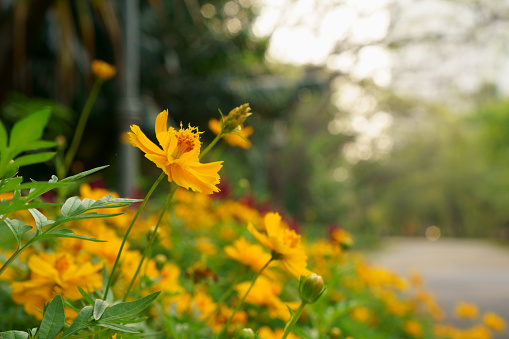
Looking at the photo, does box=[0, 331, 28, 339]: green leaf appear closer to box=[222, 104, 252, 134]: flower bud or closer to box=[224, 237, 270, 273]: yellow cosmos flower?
box=[222, 104, 252, 134]: flower bud

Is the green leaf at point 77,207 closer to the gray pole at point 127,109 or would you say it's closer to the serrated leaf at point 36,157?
the serrated leaf at point 36,157

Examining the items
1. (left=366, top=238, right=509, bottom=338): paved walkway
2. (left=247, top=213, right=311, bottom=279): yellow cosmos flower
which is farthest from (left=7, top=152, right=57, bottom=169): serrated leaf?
(left=366, top=238, right=509, bottom=338): paved walkway

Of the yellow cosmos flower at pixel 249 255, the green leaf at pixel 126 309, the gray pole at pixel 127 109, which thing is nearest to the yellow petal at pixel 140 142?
the green leaf at pixel 126 309

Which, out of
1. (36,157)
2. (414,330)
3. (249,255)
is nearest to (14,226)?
(36,157)

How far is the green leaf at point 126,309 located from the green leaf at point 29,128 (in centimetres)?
12

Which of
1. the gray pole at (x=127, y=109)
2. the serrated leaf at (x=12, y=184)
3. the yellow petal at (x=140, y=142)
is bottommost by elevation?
the gray pole at (x=127, y=109)

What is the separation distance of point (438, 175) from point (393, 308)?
2041 centimetres

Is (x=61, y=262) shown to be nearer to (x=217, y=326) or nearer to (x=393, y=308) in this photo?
(x=217, y=326)

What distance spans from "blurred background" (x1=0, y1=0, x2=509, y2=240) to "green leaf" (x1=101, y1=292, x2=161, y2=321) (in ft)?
0.86

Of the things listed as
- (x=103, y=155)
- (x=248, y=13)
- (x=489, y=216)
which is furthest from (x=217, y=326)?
(x=489, y=216)

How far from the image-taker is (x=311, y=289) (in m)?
0.37

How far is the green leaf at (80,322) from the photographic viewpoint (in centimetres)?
27

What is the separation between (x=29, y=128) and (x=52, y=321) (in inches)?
5.2

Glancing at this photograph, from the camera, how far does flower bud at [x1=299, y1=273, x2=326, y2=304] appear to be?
1.19 ft
